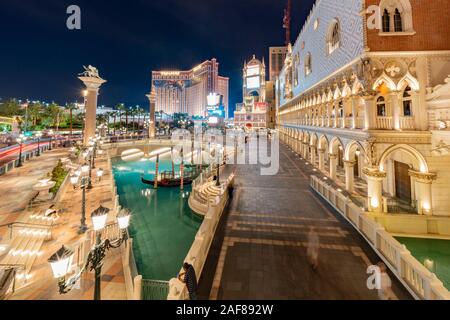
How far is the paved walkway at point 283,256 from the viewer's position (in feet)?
19.3

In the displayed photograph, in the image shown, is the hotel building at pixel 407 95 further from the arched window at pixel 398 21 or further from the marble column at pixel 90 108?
the marble column at pixel 90 108

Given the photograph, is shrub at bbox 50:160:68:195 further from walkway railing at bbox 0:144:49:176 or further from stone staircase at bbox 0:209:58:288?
walkway railing at bbox 0:144:49:176

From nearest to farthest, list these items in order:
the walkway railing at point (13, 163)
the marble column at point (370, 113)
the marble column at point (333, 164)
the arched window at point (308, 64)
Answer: the marble column at point (370, 113)
the marble column at point (333, 164)
the walkway railing at point (13, 163)
the arched window at point (308, 64)

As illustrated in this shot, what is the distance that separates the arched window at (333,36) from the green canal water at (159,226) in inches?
718

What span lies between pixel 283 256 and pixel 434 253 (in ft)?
28.2

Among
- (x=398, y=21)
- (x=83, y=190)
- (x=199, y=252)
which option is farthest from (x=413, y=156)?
(x=83, y=190)

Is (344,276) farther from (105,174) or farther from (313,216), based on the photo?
(105,174)

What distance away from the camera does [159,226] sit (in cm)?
1706

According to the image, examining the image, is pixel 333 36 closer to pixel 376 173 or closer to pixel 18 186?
pixel 376 173

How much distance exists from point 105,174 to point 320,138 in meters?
23.9

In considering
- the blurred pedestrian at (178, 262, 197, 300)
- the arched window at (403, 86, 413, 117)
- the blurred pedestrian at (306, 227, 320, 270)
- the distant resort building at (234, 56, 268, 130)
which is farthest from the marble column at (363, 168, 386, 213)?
Answer: the distant resort building at (234, 56, 268, 130)

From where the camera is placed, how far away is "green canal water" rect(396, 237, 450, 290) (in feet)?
30.1

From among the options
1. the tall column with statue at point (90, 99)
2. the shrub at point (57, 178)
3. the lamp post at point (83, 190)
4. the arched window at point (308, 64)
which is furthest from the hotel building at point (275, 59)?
the lamp post at point (83, 190)

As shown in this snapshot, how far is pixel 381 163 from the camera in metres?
12.3
